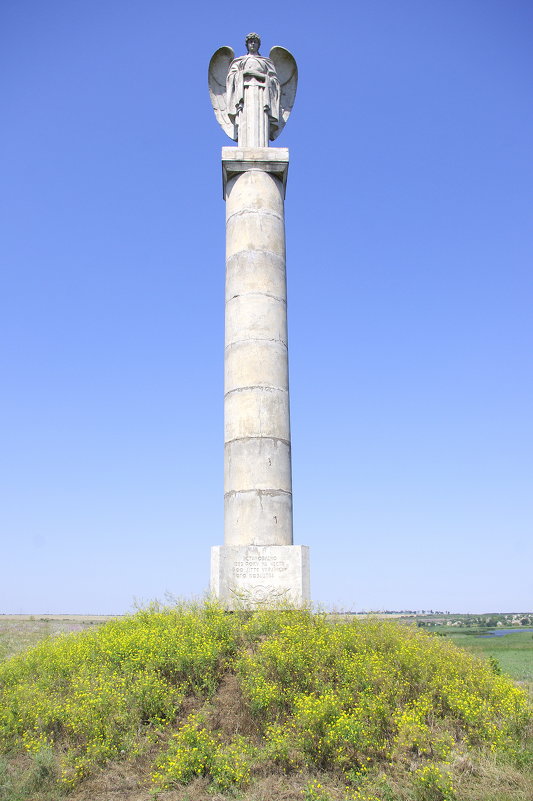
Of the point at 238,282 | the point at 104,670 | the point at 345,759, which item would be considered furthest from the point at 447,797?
the point at 238,282

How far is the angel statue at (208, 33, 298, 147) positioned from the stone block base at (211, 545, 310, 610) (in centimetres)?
946

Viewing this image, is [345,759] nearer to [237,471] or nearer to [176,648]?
[176,648]

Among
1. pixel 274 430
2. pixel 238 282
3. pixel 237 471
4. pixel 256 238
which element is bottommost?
pixel 237 471

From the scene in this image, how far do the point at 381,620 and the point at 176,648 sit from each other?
3725mm

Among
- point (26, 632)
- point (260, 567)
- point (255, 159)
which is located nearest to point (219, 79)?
point (255, 159)

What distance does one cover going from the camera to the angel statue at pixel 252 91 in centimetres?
1440

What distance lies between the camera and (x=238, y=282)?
1298cm

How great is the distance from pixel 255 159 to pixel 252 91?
2183mm

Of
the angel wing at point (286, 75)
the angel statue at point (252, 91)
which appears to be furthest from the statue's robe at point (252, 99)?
the angel wing at point (286, 75)

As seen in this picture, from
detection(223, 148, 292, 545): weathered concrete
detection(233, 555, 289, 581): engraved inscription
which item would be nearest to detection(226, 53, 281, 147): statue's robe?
detection(223, 148, 292, 545): weathered concrete

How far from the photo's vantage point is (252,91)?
47.7 ft

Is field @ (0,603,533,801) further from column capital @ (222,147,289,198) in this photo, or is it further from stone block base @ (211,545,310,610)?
column capital @ (222,147,289,198)

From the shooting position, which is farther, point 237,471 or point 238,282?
point 238,282

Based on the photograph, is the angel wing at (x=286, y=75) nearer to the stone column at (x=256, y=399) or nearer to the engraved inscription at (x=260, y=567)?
the stone column at (x=256, y=399)
